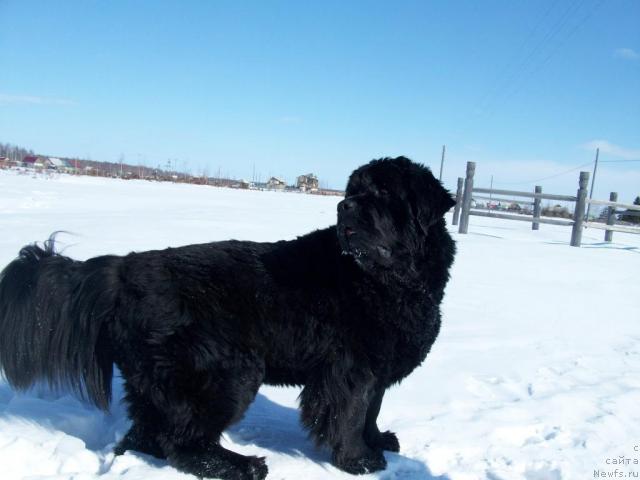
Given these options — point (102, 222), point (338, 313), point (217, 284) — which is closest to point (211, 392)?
point (217, 284)

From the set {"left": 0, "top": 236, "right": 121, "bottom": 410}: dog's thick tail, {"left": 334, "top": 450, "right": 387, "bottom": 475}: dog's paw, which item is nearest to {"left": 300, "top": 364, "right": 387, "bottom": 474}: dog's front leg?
{"left": 334, "top": 450, "right": 387, "bottom": 475}: dog's paw

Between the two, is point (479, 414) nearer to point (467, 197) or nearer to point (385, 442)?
point (385, 442)

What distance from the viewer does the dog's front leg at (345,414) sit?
260 cm

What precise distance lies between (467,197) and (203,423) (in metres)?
12.6

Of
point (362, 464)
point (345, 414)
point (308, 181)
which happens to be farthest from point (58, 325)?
point (308, 181)

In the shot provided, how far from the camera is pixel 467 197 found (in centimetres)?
1376

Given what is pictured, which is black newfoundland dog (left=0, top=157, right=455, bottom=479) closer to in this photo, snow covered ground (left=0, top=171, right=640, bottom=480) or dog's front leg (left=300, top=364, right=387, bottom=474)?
dog's front leg (left=300, top=364, right=387, bottom=474)

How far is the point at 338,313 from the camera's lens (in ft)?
8.64

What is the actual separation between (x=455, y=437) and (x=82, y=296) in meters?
2.37

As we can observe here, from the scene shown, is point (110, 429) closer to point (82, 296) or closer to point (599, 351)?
point (82, 296)

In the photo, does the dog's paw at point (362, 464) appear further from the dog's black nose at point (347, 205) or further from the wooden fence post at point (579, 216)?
the wooden fence post at point (579, 216)

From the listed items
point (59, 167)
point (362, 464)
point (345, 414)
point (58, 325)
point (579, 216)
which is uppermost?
point (59, 167)

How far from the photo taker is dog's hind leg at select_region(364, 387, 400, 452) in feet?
9.20

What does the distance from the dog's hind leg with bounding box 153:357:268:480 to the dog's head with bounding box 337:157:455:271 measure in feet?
3.18
